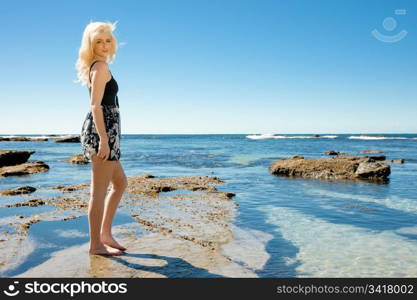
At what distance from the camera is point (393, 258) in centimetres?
472

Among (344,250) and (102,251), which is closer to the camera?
(102,251)

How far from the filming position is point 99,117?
13.8 feet

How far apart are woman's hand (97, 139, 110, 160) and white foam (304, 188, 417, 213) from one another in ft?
20.9

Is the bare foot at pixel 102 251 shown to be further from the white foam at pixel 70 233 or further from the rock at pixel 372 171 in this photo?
the rock at pixel 372 171

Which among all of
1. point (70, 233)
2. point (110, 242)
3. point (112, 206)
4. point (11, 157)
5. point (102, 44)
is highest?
point (102, 44)

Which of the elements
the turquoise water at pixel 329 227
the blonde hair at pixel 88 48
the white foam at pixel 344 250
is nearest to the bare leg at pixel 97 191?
the blonde hair at pixel 88 48

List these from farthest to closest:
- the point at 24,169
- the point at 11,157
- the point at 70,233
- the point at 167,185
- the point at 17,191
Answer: the point at 11,157, the point at 24,169, the point at 167,185, the point at 17,191, the point at 70,233

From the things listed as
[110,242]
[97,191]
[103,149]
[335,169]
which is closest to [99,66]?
[103,149]

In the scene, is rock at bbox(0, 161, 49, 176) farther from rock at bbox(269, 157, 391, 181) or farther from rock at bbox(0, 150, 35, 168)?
rock at bbox(269, 157, 391, 181)

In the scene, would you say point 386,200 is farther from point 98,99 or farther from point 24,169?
point 24,169

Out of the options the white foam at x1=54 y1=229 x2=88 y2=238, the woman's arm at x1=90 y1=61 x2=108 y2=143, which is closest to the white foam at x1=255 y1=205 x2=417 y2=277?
the woman's arm at x1=90 y1=61 x2=108 y2=143

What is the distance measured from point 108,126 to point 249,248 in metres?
2.42

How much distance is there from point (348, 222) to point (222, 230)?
7.80 feet

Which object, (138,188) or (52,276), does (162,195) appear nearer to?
(138,188)
